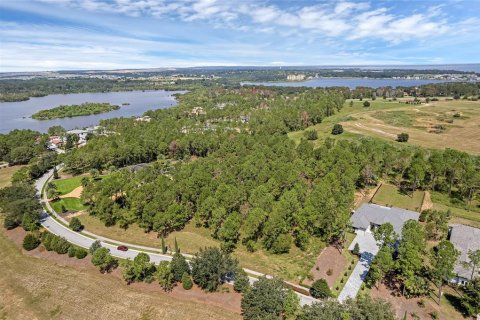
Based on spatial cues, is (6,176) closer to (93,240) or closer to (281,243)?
(93,240)

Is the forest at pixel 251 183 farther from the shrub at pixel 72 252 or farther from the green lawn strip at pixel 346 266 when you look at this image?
the shrub at pixel 72 252

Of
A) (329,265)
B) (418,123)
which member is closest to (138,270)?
(329,265)

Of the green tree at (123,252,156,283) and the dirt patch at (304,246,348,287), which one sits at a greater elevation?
the green tree at (123,252,156,283)

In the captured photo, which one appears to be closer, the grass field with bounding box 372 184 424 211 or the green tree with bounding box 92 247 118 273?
the green tree with bounding box 92 247 118 273

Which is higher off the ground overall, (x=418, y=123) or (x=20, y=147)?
(x=418, y=123)

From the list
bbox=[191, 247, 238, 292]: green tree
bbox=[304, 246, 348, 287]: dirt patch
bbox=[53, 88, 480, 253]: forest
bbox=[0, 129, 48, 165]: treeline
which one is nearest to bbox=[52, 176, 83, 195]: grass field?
bbox=[53, 88, 480, 253]: forest

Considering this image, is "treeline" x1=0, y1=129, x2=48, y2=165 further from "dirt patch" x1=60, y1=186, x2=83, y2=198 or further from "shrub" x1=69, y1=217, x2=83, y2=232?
"shrub" x1=69, y1=217, x2=83, y2=232

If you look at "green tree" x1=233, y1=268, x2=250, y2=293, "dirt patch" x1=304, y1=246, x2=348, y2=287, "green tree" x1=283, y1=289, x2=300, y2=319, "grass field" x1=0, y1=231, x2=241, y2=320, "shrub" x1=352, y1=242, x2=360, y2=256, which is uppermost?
"green tree" x1=283, y1=289, x2=300, y2=319
